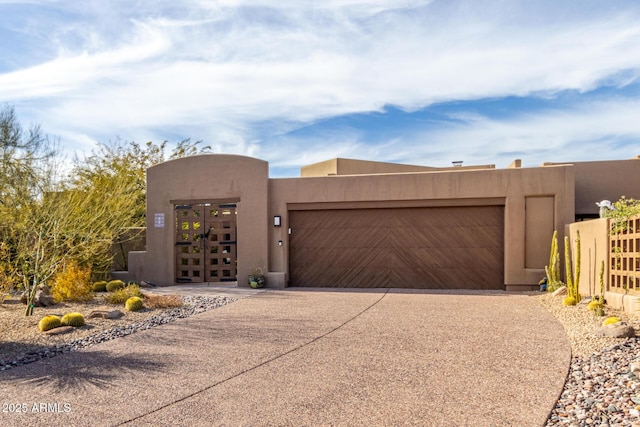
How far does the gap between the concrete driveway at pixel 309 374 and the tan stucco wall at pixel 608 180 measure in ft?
27.8

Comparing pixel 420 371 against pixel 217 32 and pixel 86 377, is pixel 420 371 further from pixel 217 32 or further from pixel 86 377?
pixel 217 32

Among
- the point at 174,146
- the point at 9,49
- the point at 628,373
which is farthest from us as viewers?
the point at 174,146

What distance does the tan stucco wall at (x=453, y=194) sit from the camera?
1197 cm

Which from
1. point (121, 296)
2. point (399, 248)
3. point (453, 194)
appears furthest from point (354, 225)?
point (121, 296)

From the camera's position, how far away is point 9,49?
9656mm

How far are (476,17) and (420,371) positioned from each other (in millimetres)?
8132

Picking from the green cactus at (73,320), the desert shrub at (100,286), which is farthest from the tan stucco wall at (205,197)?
the green cactus at (73,320)

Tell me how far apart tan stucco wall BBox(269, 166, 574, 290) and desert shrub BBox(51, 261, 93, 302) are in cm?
474

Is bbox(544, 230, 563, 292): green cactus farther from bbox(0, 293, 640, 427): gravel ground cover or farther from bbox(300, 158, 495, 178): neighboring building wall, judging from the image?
bbox(300, 158, 495, 178): neighboring building wall

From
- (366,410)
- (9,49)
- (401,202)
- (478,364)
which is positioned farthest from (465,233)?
(9,49)

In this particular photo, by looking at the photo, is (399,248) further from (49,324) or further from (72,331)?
(49,324)

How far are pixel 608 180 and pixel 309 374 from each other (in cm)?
1385

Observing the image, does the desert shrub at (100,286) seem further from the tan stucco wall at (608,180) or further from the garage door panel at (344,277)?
the tan stucco wall at (608,180)

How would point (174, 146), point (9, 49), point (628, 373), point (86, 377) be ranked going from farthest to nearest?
1. point (174, 146)
2. point (9, 49)
3. point (86, 377)
4. point (628, 373)
